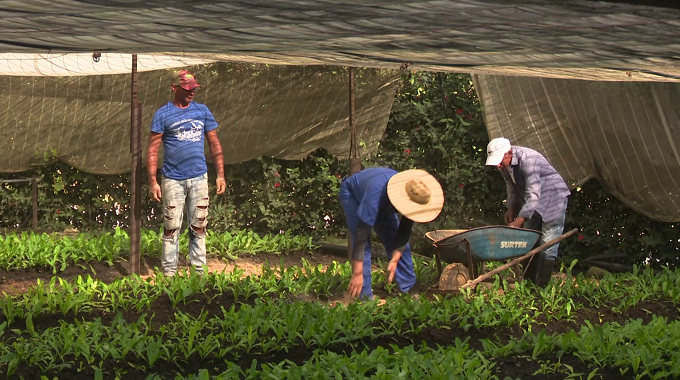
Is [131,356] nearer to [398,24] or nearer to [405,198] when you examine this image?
[405,198]

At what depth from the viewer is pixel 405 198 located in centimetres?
711

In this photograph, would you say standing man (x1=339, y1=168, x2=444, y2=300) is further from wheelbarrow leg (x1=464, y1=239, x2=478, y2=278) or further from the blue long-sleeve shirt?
wheelbarrow leg (x1=464, y1=239, x2=478, y2=278)

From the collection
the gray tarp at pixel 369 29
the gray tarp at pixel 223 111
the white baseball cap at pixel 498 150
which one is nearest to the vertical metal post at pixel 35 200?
the gray tarp at pixel 223 111

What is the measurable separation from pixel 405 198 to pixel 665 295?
9.09 ft

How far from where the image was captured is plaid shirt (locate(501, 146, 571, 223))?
8297 millimetres

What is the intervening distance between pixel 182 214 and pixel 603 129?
13.1 ft

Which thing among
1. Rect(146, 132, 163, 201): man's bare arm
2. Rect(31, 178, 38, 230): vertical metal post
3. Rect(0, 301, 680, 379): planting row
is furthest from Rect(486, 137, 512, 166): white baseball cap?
Rect(31, 178, 38, 230): vertical metal post

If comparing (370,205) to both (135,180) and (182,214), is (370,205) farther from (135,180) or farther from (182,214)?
(135,180)

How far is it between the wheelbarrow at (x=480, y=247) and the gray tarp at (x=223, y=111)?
2751 millimetres

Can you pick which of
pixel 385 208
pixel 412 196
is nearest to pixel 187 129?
pixel 385 208

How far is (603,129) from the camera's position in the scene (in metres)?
9.31

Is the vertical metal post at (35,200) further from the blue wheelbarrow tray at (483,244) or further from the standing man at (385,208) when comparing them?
the blue wheelbarrow tray at (483,244)

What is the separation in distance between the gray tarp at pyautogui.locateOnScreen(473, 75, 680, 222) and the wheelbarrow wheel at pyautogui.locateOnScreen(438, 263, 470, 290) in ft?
6.60

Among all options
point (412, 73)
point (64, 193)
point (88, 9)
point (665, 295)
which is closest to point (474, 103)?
point (412, 73)
